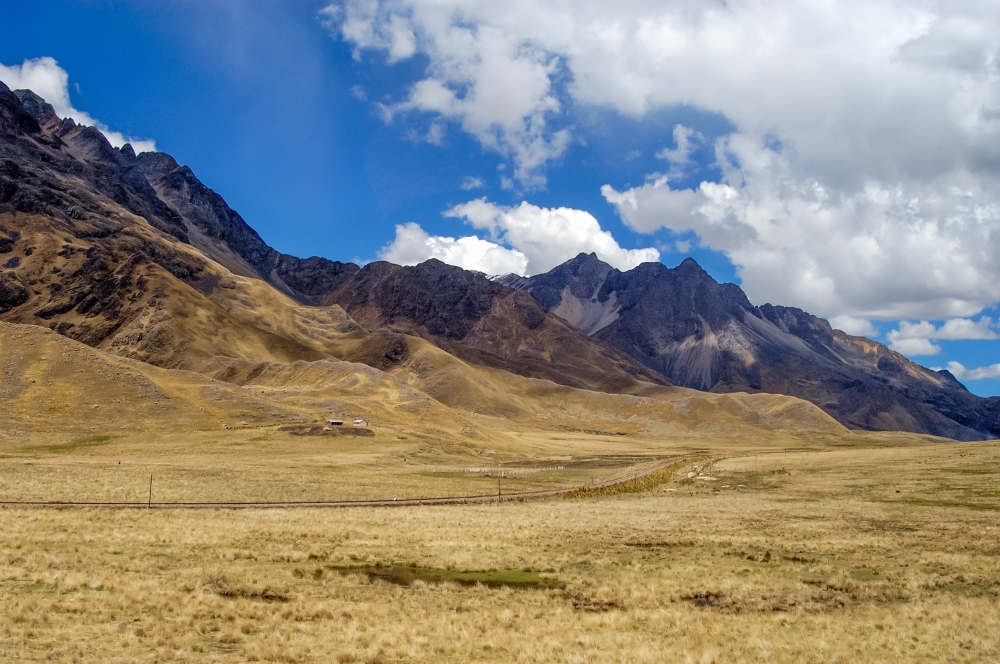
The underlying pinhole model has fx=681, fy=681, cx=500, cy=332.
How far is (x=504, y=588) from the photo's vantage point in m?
23.3

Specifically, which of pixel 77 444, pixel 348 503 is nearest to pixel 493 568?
pixel 348 503

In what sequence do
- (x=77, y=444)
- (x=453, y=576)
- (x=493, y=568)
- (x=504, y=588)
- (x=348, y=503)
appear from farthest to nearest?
(x=77, y=444) → (x=348, y=503) → (x=493, y=568) → (x=453, y=576) → (x=504, y=588)

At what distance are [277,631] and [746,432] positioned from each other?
198 metres

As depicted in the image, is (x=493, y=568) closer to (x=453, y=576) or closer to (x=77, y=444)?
(x=453, y=576)

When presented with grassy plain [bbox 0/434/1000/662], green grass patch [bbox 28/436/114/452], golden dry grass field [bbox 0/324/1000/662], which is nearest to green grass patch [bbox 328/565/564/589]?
golden dry grass field [bbox 0/324/1000/662]

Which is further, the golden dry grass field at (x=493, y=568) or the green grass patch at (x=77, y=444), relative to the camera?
the green grass patch at (x=77, y=444)

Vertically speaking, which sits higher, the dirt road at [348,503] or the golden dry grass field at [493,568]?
the golden dry grass field at [493,568]

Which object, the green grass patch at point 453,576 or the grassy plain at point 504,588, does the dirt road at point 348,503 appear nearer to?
the grassy plain at point 504,588

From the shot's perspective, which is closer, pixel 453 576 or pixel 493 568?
pixel 453 576

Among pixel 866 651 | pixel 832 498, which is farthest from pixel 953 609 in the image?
pixel 832 498

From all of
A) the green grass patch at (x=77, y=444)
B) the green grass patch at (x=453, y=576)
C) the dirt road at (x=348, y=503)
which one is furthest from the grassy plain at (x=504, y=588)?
the green grass patch at (x=77, y=444)

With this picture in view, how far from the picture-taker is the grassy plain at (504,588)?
16047mm

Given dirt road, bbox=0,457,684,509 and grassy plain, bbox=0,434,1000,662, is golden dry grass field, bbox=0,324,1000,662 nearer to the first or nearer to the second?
grassy plain, bbox=0,434,1000,662

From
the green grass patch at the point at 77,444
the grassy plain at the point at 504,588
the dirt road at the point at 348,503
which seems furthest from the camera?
the green grass patch at the point at 77,444
